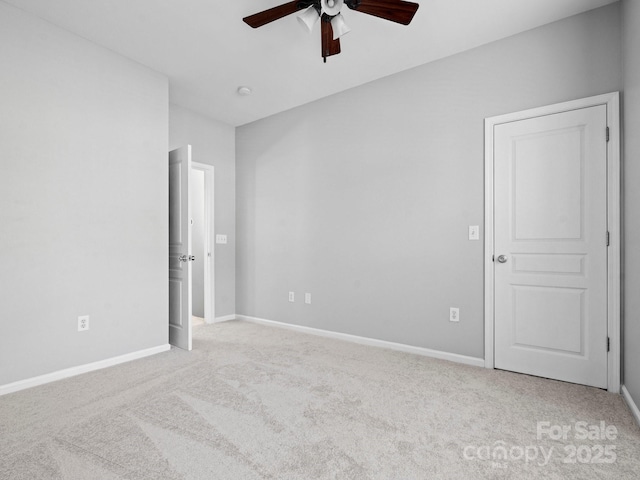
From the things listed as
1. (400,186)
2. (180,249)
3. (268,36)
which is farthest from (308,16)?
(180,249)

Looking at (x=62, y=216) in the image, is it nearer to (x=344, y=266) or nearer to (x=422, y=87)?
(x=344, y=266)

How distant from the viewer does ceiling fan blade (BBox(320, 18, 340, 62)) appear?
2189mm

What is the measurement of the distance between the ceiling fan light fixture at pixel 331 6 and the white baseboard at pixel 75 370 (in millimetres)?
3187

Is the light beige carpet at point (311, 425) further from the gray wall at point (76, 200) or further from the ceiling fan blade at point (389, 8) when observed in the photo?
the ceiling fan blade at point (389, 8)

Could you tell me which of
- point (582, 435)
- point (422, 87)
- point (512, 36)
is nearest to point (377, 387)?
point (582, 435)

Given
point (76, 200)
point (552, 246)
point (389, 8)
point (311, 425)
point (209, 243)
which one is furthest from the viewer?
point (209, 243)

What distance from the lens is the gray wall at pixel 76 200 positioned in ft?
7.68

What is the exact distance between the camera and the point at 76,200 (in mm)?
2658

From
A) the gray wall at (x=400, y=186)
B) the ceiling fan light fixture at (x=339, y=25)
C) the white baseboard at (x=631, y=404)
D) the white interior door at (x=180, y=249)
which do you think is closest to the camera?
the white baseboard at (x=631, y=404)

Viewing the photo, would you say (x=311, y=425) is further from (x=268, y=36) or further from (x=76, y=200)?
(x=268, y=36)

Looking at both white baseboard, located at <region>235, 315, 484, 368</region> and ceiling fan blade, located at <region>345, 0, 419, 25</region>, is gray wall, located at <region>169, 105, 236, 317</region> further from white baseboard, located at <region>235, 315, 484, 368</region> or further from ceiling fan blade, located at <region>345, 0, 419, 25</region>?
ceiling fan blade, located at <region>345, 0, 419, 25</region>

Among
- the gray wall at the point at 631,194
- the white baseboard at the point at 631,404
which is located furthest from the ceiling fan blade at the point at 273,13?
the white baseboard at the point at 631,404

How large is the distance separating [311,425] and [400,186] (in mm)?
2287

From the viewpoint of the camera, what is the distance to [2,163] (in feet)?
7.48
